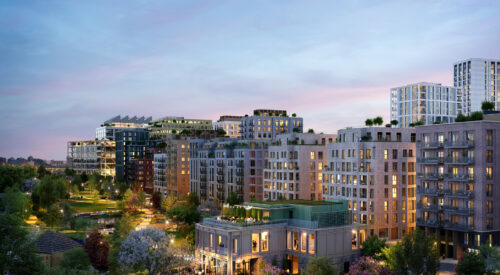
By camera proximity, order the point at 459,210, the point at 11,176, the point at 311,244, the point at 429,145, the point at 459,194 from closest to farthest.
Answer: the point at 311,244
the point at 459,210
the point at 459,194
the point at 429,145
the point at 11,176

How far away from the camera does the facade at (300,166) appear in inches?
5423

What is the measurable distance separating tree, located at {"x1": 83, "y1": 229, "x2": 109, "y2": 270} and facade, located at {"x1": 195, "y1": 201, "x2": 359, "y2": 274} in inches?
676

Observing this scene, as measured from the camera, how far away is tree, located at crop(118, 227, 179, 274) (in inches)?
2906

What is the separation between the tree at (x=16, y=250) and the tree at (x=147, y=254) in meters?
24.8

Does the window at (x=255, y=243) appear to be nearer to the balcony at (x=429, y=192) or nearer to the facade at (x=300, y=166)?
the balcony at (x=429, y=192)

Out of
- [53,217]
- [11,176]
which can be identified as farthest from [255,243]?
[11,176]

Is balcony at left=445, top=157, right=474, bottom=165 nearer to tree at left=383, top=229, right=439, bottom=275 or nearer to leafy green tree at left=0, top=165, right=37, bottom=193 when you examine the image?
tree at left=383, top=229, right=439, bottom=275

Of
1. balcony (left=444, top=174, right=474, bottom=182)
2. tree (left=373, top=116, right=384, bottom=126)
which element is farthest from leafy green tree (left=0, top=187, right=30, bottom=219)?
balcony (left=444, top=174, right=474, bottom=182)

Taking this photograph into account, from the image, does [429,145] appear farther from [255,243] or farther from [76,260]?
[76,260]

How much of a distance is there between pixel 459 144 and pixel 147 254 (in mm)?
63775

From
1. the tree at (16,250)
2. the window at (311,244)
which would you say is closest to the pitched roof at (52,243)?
the tree at (16,250)

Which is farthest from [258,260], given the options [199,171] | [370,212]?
[199,171]

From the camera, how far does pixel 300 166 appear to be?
13750 centimetres

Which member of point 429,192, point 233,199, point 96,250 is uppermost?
point 429,192
